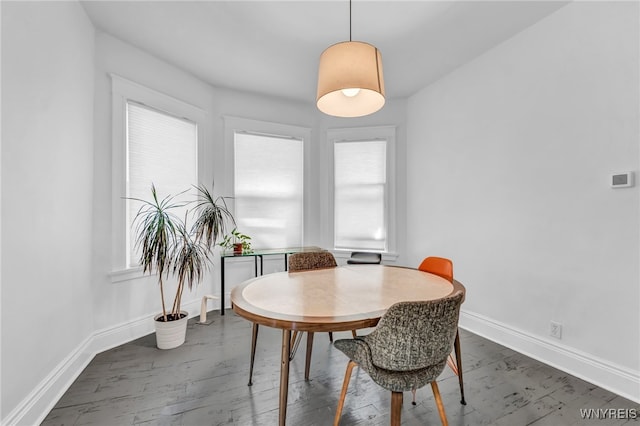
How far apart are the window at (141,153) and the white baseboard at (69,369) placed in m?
0.49

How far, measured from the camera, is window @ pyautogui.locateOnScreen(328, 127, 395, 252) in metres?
4.12

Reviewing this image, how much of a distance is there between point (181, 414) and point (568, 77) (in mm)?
3590

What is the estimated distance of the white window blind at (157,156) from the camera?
284 centimetres

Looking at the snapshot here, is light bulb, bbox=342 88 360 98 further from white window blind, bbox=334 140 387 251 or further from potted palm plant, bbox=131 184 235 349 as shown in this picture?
white window blind, bbox=334 140 387 251

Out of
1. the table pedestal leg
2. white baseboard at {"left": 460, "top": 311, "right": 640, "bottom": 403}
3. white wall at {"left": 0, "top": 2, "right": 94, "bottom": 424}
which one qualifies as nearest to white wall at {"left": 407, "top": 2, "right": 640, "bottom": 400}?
white baseboard at {"left": 460, "top": 311, "right": 640, "bottom": 403}

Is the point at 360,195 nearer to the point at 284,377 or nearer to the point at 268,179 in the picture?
the point at 268,179

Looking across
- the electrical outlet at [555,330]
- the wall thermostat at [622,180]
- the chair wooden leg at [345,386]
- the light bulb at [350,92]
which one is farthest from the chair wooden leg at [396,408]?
the wall thermostat at [622,180]

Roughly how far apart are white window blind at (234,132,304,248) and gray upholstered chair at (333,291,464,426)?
114 inches

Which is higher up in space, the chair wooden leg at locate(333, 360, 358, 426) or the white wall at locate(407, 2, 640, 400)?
the white wall at locate(407, 2, 640, 400)

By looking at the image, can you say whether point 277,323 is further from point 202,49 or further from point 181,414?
point 202,49

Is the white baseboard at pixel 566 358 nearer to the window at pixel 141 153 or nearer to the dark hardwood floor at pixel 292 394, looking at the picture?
the dark hardwood floor at pixel 292 394

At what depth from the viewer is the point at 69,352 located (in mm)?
2125

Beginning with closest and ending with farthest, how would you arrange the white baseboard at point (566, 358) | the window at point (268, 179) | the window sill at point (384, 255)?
the white baseboard at point (566, 358) → the window at point (268, 179) → the window sill at point (384, 255)

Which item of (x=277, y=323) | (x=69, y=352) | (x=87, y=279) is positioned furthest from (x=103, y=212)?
(x=277, y=323)
